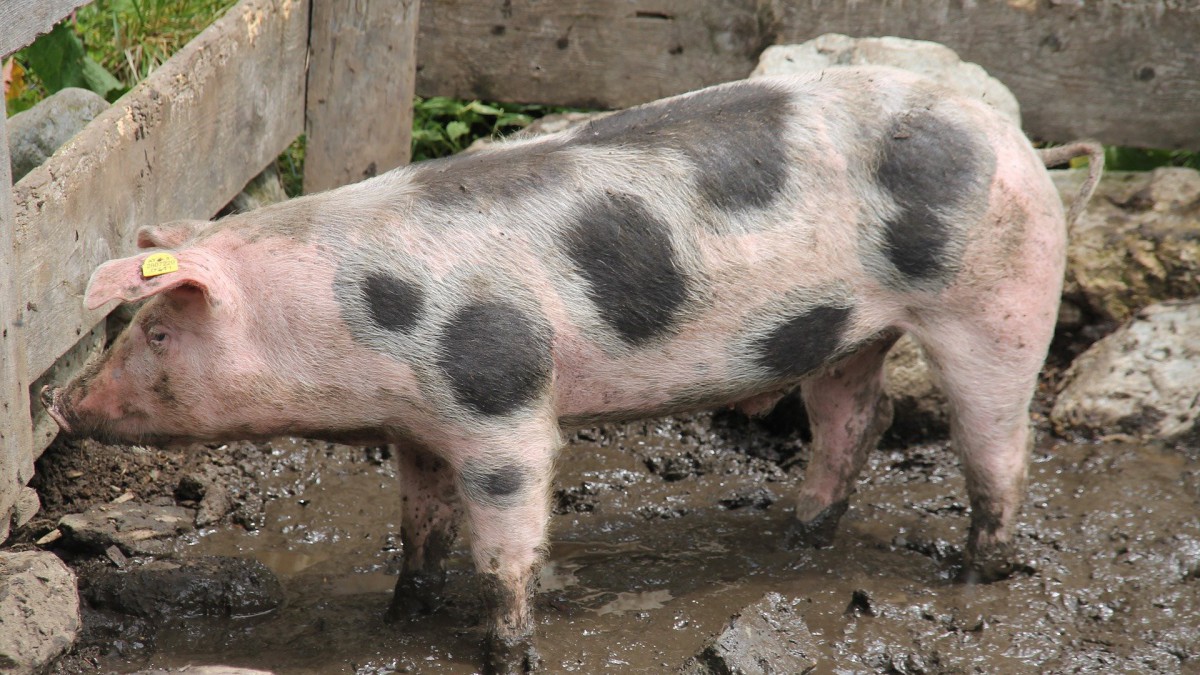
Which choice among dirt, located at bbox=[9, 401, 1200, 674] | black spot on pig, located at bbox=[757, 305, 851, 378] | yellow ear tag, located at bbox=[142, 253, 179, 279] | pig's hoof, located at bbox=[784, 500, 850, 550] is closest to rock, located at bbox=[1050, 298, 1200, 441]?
dirt, located at bbox=[9, 401, 1200, 674]

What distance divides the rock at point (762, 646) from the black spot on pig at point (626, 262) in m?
0.92

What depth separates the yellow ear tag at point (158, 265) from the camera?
11.2ft

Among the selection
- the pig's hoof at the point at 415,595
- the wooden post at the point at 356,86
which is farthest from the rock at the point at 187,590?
the wooden post at the point at 356,86

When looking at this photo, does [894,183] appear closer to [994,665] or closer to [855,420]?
[855,420]

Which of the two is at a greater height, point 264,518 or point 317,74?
point 317,74

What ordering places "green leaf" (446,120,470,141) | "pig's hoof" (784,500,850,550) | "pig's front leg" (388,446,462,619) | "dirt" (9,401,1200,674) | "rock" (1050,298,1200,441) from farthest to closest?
"green leaf" (446,120,470,141) < "rock" (1050,298,1200,441) < "pig's hoof" (784,500,850,550) < "pig's front leg" (388,446,462,619) < "dirt" (9,401,1200,674)

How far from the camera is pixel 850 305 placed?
4004 mm

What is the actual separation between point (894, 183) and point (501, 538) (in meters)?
1.55

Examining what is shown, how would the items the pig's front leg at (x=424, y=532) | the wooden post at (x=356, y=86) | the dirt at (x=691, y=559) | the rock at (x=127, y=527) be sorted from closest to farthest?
1. the dirt at (x=691, y=559)
2. the pig's front leg at (x=424, y=532)
3. the rock at (x=127, y=527)
4. the wooden post at (x=356, y=86)

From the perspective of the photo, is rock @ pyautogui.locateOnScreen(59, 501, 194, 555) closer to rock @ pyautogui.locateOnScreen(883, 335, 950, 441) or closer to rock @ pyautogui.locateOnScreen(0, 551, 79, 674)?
rock @ pyautogui.locateOnScreen(0, 551, 79, 674)

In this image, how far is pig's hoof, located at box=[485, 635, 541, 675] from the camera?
3904mm

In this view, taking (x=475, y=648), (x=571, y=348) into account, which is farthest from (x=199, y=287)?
(x=475, y=648)

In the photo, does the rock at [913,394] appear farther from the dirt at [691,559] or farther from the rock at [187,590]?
the rock at [187,590]

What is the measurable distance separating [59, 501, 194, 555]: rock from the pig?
0.75 metres
